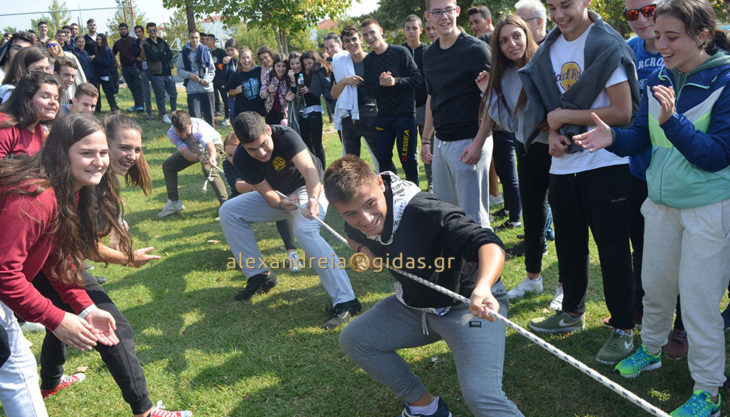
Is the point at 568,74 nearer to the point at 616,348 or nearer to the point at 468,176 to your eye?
the point at 468,176

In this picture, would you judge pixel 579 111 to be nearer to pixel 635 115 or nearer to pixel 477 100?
pixel 635 115

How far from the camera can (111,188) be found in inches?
126

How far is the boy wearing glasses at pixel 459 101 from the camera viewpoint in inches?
178

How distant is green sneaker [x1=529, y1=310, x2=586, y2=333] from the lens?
3.84 m

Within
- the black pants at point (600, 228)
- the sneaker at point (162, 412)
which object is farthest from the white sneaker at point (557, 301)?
the sneaker at point (162, 412)

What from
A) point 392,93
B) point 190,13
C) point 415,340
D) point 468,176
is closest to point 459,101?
point 468,176

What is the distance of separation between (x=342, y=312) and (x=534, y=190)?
5.89ft

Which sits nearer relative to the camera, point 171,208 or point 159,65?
point 171,208

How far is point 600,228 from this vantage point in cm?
333

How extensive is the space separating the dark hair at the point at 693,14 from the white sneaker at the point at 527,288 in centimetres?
238

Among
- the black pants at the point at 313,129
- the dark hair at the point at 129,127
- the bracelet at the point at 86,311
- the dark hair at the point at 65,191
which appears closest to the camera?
the dark hair at the point at 65,191

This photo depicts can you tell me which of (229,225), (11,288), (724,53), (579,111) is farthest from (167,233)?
(724,53)

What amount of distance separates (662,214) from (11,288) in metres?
3.20

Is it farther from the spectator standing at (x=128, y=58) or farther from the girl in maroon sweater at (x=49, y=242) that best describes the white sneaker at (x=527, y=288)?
the spectator standing at (x=128, y=58)
